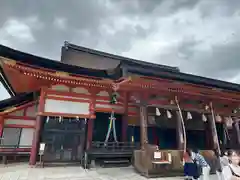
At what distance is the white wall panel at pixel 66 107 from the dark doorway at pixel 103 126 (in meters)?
1.14

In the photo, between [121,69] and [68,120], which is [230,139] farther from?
[68,120]

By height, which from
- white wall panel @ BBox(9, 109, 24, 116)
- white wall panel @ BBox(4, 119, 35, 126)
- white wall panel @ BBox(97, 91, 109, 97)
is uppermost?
white wall panel @ BBox(97, 91, 109, 97)

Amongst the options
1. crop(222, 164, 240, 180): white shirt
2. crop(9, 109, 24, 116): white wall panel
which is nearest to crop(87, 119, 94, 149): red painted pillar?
crop(9, 109, 24, 116): white wall panel

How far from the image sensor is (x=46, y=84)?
8.23 metres

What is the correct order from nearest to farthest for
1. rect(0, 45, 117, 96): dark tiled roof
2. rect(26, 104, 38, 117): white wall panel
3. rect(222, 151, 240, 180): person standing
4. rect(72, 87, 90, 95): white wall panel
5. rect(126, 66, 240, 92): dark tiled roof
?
rect(222, 151, 240, 180): person standing → rect(0, 45, 117, 96): dark tiled roof → rect(126, 66, 240, 92): dark tiled roof → rect(72, 87, 90, 95): white wall panel → rect(26, 104, 38, 117): white wall panel

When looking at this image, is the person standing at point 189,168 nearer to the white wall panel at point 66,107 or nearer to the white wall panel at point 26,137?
the white wall panel at point 66,107

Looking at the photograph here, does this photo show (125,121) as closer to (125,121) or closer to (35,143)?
(125,121)

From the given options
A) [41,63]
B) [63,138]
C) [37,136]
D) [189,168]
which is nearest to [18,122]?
[37,136]

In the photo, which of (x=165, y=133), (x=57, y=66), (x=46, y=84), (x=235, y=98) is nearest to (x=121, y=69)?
(x=57, y=66)

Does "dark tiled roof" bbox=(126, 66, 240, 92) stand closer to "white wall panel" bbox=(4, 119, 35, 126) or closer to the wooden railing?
the wooden railing

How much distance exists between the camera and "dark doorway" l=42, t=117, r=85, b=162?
832cm

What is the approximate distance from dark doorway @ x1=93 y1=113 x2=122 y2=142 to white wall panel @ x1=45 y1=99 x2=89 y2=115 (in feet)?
3.75

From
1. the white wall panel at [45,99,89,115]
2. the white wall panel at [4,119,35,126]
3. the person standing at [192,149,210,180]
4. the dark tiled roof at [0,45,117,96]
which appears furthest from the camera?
the white wall panel at [4,119,35,126]

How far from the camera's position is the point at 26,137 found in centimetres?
934
